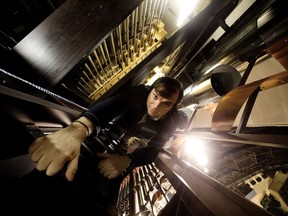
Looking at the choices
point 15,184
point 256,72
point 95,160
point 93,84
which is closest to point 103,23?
point 95,160

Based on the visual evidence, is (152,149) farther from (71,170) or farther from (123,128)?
(71,170)

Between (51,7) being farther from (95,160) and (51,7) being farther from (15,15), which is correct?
(95,160)

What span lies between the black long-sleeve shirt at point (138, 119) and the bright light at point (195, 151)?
658 millimetres

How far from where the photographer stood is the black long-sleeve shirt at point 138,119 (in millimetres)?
2395

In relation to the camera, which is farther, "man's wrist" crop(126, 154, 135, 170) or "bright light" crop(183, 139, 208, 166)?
"bright light" crop(183, 139, 208, 166)

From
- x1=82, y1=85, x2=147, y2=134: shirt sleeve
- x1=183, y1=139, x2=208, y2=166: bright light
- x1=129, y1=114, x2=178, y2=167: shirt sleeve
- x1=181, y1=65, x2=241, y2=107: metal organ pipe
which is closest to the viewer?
x1=82, y1=85, x2=147, y2=134: shirt sleeve

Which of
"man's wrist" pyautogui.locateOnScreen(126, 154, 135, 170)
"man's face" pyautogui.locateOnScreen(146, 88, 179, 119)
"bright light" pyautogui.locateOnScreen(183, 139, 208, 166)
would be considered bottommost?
"bright light" pyautogui.locateOnScreen(183, 139, 208, 166)

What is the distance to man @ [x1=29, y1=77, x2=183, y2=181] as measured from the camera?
3.85 feet

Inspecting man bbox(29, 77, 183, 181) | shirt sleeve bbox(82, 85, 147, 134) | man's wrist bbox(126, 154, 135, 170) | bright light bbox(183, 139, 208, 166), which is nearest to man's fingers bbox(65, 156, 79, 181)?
man bbox(29, 77, 183, 181)

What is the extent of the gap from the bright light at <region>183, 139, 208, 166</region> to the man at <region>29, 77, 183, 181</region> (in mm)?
690

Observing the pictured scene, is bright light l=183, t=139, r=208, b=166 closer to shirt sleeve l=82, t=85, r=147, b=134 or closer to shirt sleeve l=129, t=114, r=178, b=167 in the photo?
shirt sleeve l=129, t=114, r=178, b=167

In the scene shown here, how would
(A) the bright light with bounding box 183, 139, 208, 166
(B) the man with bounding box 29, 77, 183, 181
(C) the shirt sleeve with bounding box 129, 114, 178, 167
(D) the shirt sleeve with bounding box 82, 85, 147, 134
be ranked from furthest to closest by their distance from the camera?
1. (A) the bright light with bounding box 183, 139, 208, 166
2. (C) the shirt sleeve with bounding box 129, 114, 178, 167
3. (D) the shirt sleeve with bounding box 82, 85, 147, 134
4. (B) the man with bounding box 29, 77, 183, 181

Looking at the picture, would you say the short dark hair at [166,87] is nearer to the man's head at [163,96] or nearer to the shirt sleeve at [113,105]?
the man's head at [163,96]

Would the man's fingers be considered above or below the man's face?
above
